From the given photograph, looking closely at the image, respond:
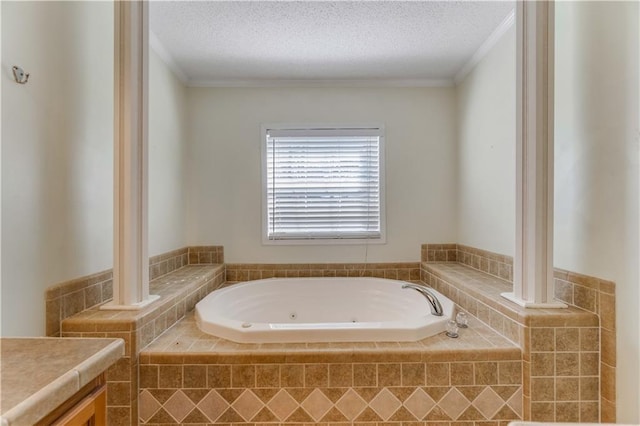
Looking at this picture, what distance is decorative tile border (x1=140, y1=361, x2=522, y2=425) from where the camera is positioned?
128cm

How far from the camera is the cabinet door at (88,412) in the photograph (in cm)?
65

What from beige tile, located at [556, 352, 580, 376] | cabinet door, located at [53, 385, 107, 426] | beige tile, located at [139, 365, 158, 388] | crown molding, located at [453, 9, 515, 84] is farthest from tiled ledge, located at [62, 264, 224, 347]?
crown molding, located at [453, 9, 515, 84]

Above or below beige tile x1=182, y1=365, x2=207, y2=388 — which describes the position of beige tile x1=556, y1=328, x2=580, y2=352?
above

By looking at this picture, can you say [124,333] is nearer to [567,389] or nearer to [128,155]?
Result: [128,155]

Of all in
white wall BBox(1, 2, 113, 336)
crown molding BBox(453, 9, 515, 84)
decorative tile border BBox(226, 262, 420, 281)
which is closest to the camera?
white wall BBox(1, 2, 113, 336)

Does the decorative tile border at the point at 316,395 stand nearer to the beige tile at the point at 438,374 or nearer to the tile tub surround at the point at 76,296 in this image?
the beige tile at the point at 438,374

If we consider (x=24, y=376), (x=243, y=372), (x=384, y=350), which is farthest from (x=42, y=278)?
(x=384, y=350)

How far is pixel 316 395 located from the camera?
1.28m

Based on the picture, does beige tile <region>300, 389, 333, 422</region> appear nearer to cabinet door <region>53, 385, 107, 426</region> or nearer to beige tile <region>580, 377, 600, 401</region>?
cabinet door <region>53, 385, 107, 426</region>

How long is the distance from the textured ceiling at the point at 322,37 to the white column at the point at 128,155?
1.61 ft

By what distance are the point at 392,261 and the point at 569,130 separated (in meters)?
1.59

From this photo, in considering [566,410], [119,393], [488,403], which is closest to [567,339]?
[566,410]

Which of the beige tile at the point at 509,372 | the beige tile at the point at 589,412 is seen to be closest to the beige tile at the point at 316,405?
the beige tile at the point at 509,372

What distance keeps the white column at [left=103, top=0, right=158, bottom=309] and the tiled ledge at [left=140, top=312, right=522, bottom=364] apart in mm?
302
